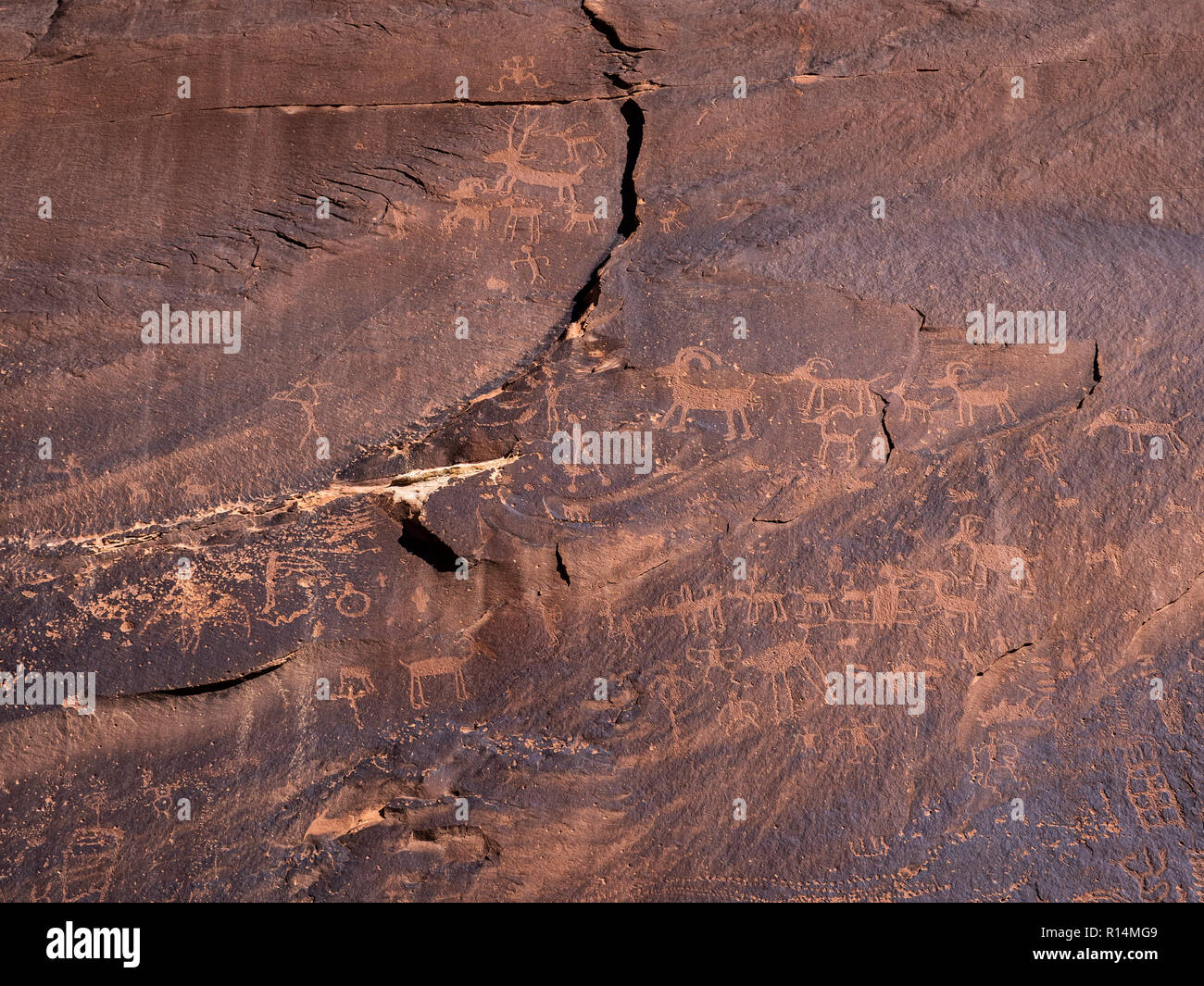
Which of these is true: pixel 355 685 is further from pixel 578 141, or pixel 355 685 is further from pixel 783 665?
pixel 578 141

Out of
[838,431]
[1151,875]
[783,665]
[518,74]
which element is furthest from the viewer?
[518,74]

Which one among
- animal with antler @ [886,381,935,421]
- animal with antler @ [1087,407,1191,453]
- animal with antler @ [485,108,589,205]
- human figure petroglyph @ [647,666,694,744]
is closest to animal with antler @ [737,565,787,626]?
human figure petroglyph @ [647,666,694,744]

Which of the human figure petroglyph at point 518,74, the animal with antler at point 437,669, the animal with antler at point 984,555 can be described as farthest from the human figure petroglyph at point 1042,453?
the human figure petroglyph at point 518,74

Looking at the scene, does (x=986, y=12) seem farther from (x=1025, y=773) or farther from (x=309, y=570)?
(x=309, y=570)

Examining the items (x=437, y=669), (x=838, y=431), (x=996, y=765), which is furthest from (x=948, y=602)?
(x=437, y=669)

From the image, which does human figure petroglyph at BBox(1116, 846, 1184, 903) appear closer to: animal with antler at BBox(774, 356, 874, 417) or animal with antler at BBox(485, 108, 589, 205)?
animal with antler at BBox(774, 356, 874, 417)

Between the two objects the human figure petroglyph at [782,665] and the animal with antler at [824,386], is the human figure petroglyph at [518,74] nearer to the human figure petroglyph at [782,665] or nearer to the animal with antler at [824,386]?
the animal with antler at [824,386]
